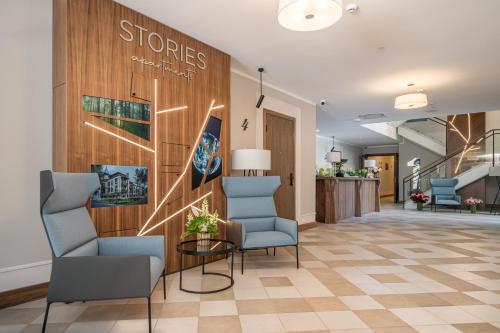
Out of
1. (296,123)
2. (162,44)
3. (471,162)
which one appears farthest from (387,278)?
(471,162)

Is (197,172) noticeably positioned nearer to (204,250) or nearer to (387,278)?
(204,250)

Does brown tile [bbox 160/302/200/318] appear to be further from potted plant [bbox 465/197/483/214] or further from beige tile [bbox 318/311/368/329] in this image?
potted plant [bbox 465/197/483/214]

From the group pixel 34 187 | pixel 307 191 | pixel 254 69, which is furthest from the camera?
pixel 307 191

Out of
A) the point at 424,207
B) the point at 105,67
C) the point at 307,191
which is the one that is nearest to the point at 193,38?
the point at 105,67

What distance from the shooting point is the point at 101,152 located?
121 inches

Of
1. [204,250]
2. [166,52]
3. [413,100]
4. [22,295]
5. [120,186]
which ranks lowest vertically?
[22,295]

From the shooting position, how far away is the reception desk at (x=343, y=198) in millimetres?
7473

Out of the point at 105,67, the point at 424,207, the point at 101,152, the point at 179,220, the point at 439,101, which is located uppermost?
the point at 439,101

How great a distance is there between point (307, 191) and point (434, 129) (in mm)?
9116

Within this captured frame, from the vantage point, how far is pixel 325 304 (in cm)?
275

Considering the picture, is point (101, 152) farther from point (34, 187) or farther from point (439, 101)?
point (439, 101)

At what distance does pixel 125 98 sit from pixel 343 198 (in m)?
6.32

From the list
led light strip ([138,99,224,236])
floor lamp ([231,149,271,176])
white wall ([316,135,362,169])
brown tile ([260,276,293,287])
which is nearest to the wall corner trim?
led light strip ([138,99,224,236])

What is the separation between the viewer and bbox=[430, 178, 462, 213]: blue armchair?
32.1 feet
